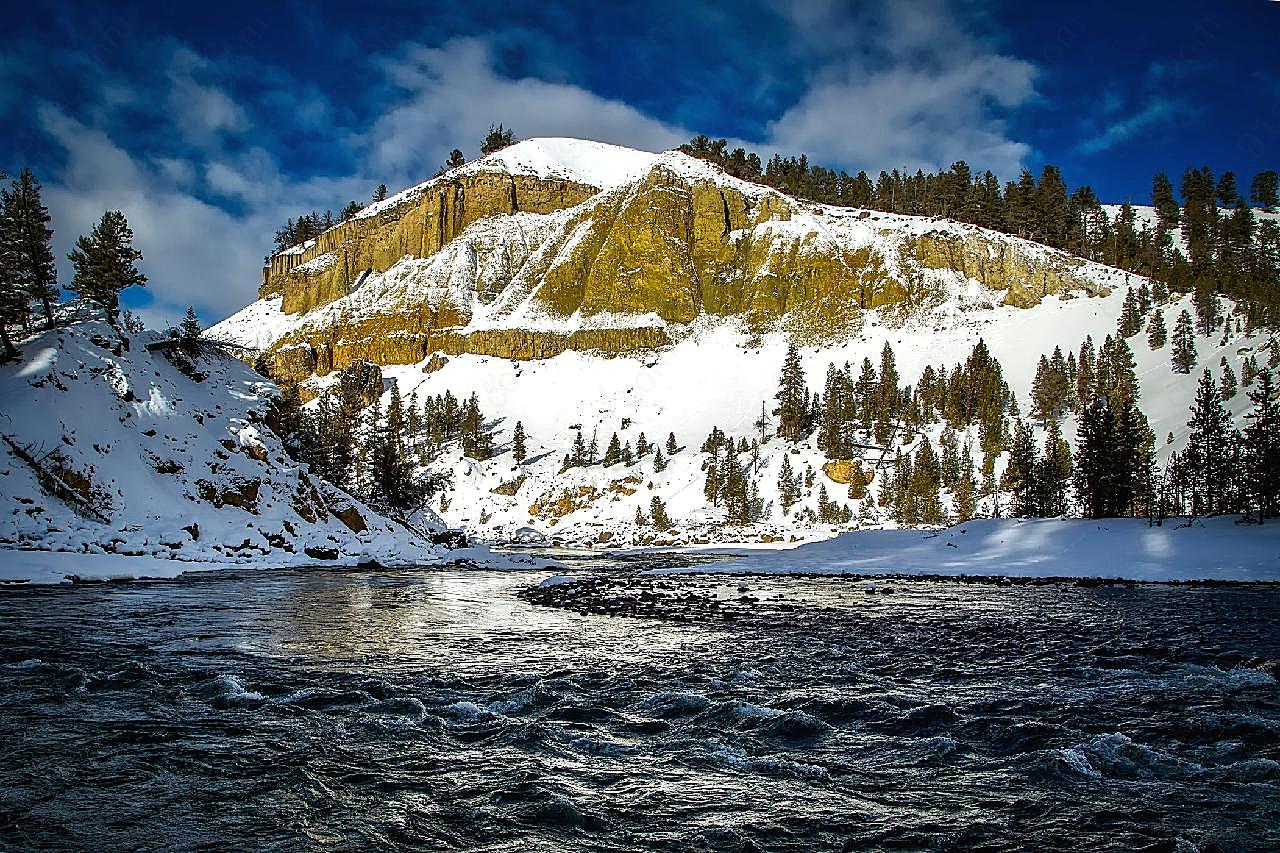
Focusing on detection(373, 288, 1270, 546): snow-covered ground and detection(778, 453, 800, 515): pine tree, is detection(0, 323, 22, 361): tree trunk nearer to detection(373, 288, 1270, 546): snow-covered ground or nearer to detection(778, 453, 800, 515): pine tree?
detection(373, 288, 1270, 546): snow-covered ground

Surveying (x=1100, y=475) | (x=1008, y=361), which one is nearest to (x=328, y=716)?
(x=1100, y=475)

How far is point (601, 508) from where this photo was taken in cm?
11500

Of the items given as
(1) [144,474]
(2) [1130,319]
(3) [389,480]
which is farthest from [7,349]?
(2) [1130,319]

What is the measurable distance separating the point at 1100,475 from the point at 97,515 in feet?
240

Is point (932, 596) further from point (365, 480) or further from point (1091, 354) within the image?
point (1091, 354)

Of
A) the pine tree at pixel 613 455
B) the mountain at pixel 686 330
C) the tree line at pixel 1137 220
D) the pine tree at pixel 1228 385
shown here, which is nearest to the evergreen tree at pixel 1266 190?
the tree line at pixel 1137 220

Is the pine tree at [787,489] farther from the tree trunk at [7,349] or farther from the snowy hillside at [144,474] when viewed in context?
the tree trunk at [7,349]

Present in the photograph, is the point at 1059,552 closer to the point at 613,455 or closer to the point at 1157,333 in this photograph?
the point at 613,455

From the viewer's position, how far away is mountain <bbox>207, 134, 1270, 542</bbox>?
4619 inches

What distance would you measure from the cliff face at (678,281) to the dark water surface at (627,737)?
496ft

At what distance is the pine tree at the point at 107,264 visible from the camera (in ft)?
135

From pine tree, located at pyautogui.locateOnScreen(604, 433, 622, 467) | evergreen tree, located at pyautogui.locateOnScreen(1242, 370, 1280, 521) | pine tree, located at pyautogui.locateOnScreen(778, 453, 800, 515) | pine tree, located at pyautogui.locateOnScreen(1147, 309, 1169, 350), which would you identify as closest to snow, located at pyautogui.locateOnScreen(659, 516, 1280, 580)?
evergreen tree, located at pyautogui.locateOnScreen(1242, 370, 1280, 521)

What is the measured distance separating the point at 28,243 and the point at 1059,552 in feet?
197

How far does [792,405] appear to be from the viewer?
409 feet
